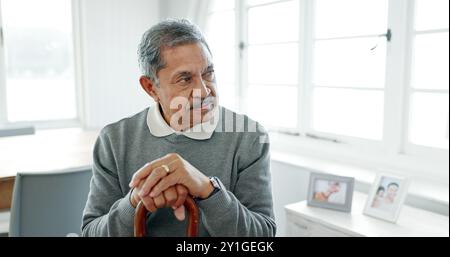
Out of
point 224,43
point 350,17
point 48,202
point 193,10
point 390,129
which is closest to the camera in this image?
point 48,202

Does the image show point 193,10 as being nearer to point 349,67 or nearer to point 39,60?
point 39,60

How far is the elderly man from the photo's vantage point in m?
0.82

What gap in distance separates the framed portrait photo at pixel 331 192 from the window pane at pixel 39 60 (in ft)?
7.82

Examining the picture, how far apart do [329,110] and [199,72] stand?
5.74 ft

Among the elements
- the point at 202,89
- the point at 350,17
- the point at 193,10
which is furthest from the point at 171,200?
the point at 193,10

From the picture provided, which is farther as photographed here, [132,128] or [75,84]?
[75,84]

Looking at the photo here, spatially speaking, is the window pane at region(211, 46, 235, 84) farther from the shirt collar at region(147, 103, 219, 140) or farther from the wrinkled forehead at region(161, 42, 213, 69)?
the wrinkled forehead at region(161, 42, 213, 69)

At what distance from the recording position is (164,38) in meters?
0.92

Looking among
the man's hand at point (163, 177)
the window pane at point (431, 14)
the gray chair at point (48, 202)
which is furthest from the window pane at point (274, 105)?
the man's hand at point (163, 177)

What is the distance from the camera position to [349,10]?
236 cm

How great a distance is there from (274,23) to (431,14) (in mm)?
1126
